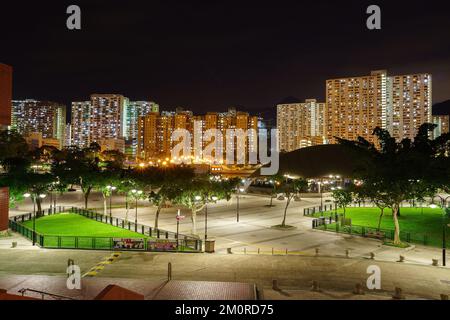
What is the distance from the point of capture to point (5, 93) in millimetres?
25250

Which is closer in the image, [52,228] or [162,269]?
[162,269]

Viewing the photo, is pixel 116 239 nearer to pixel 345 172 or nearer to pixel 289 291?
pixel 289 291

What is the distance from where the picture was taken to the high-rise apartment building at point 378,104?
615 feet

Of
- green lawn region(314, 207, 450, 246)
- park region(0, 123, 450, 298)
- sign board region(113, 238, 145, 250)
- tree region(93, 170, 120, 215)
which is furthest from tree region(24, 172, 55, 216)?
green lawn region(314, 207, 450, 246)

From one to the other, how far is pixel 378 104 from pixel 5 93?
609 ft

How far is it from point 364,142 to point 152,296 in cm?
2439

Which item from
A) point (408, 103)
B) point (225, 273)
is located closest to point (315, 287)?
point (225, 273)

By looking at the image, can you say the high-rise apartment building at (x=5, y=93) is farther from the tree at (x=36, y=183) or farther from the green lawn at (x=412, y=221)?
the green lawn at (x=412, y=221)

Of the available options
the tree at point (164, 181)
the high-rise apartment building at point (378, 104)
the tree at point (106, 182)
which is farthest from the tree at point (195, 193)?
the high-rise apartment building at point (378, 104)

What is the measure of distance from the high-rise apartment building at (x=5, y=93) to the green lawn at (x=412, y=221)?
95.7 feet

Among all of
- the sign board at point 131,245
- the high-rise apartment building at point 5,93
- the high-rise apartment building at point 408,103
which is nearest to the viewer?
the high-rise apartment building at point 5,93

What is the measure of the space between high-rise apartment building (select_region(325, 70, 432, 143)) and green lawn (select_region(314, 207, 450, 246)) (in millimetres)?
146006

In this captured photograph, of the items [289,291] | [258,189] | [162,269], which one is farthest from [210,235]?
[258,189]

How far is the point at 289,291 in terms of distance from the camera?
60.4 ft
